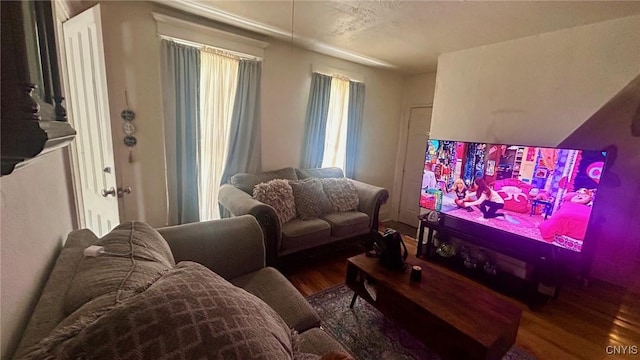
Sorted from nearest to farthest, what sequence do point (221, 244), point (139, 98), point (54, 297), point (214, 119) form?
1. point (54, 297)
2. point (221, 244)
3. point (139, 98)
4. point (214, 119)

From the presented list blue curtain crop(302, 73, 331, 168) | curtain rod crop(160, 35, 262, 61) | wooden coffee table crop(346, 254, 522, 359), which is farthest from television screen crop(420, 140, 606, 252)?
curtain rod crop(160, 35, 262, 61)

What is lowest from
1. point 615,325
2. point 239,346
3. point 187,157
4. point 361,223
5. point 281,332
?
point 615,325

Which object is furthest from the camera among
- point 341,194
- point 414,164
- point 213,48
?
point 414,164

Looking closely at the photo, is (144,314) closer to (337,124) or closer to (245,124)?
(245,124)

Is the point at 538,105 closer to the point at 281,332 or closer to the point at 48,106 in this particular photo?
the point at 281,332

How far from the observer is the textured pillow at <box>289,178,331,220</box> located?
111 inches

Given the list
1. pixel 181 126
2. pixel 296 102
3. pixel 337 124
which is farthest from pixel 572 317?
pixel 181 126

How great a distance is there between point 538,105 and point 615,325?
74.8 inches

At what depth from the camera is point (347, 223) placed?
113 inches

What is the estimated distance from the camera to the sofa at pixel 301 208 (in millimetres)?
2350

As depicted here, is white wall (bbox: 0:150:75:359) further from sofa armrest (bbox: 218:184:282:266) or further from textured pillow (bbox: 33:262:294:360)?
sofa armrest (bbox: 218:184:282:266)

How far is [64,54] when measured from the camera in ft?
5.79

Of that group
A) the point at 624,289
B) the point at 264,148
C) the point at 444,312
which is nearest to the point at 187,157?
the point at 264,148

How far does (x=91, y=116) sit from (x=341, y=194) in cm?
236
